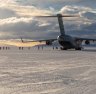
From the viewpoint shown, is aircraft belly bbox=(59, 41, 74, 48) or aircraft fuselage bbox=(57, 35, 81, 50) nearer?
aircraft fuselage bbox=(57, 35, 81, 50)

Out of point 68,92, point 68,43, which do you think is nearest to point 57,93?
point 68,92

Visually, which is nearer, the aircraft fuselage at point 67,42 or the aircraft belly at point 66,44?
the aircraft fuselage at point 67,42

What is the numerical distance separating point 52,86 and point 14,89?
1728 millimetres

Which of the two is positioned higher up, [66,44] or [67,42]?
[67,42]

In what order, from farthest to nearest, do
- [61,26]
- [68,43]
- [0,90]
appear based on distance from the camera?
[61,26] → [68,43] → [0,90]

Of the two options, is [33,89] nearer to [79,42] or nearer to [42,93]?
[42,93]

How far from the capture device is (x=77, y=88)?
547 inches

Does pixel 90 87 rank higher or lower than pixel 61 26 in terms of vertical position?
lower

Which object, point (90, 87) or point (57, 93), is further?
point (90, 87)

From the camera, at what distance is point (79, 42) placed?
300ft

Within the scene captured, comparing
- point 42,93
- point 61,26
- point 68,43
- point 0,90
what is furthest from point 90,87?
point 61,26

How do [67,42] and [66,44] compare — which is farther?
[66,44]

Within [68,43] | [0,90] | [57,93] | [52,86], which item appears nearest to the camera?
[57,93]

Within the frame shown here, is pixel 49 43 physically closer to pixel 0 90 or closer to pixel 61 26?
pixel 61 26
